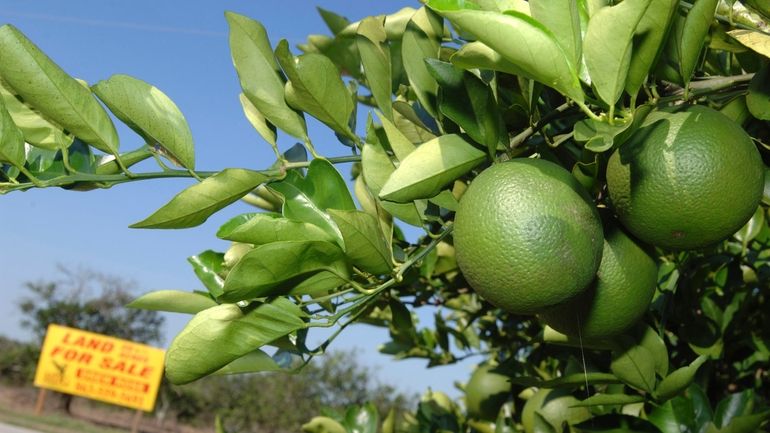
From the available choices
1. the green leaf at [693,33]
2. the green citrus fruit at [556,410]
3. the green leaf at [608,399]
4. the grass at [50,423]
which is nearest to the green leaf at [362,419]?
the green citrus fruit at [556,410]

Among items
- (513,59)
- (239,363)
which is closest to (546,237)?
(513,59)

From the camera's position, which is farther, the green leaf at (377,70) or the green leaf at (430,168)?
the green leaf at (377,70)

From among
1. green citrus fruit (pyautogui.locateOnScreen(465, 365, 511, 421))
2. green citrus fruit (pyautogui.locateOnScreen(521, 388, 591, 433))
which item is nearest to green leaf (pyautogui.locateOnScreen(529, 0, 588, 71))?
green citrus fruit (pyautogui.locateOnScreen(521, 388, 591, 433))

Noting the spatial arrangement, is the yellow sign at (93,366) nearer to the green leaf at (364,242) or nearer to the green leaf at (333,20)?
the green leaf at (333,20)

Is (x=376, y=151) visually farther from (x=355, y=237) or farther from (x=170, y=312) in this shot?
(x=170, y=312)

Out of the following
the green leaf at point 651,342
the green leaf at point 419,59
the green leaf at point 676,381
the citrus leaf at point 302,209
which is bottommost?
the green leaf at point 676,381

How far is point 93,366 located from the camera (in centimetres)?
1609

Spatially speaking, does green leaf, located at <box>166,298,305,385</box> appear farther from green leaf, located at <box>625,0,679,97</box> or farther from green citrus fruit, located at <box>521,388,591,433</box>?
green citrus fruit, located at <box>521,388,591,433</box>

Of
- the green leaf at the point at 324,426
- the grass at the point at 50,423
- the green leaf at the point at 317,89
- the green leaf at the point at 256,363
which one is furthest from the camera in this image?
the grass at the point at 50,423

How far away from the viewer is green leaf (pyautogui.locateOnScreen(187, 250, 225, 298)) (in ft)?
2.80

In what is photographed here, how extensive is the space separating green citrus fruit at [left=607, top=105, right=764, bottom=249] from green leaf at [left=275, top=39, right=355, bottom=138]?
0.29 meters

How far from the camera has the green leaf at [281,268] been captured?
0.62 metres

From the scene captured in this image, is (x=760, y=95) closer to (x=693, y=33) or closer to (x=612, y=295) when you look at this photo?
(x=693, y=33)

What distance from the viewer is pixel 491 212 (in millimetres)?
632
